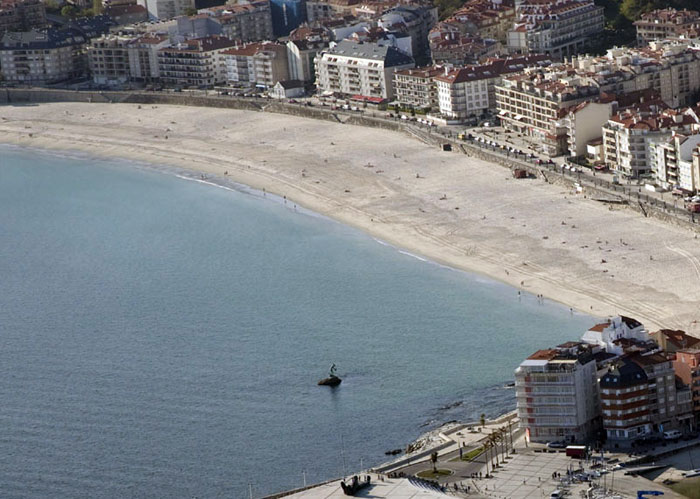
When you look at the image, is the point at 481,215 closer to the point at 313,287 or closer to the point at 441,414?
the point at 313,287

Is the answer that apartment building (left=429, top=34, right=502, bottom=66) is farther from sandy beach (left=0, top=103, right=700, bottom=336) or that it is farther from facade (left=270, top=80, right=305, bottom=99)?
sandy beach (left=0, top=103, right=700, bottom=336)

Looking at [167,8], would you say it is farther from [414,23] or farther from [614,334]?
[614,334]

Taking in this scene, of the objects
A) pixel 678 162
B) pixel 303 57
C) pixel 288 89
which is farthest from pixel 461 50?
pixel 678 162

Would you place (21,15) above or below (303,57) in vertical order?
above

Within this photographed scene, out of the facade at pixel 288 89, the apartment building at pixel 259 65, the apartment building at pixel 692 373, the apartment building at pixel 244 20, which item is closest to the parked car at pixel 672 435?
the apartment building at pixel 692 373

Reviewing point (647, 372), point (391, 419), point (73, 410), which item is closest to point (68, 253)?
point (73, 410)

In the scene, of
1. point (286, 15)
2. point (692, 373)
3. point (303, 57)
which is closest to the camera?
point (692, 373)

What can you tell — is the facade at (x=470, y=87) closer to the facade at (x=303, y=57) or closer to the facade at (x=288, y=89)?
the facade at (x=288, y=89)
